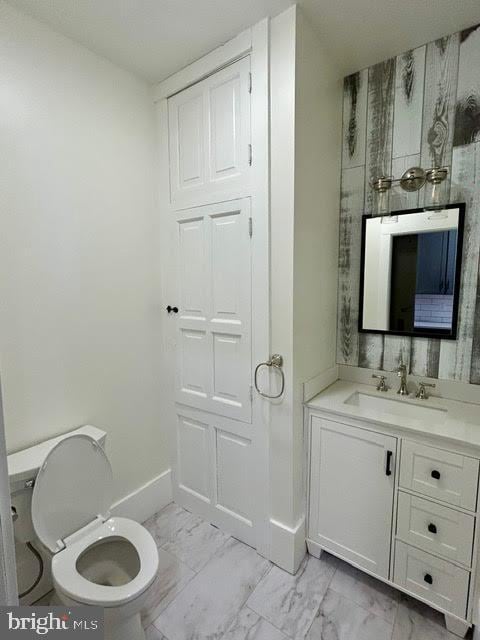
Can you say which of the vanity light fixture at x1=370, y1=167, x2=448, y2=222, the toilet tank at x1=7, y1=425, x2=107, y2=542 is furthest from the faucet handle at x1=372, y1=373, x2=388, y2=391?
the toilet tank at x1=7, y1=425, x2=107, y2=542

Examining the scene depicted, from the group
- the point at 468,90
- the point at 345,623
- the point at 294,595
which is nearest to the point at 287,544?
the point at 294,595

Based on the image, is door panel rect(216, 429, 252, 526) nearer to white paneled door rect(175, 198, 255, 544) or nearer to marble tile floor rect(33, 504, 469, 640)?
white paneled door rect(175, 198, 255, 544)

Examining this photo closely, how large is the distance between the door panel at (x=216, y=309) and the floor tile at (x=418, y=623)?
1.07 metres

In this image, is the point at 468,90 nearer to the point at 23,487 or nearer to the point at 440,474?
the point at 440,474

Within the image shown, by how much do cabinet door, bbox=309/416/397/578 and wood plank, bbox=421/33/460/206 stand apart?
1.25 metres

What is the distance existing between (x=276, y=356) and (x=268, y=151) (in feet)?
3.16

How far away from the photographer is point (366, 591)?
1.56 m

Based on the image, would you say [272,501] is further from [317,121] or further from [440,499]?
[317,121]

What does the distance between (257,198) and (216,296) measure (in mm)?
551

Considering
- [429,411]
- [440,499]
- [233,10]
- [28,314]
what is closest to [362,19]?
[233,10]

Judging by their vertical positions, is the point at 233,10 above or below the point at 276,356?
above

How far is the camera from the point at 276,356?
159 centimetres

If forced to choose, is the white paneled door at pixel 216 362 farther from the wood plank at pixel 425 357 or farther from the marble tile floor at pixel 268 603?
the wood plank at pixel 425 357

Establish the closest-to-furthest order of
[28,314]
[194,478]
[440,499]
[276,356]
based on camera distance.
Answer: [440,499]
[28,314]
[276,356]
[194,478]
